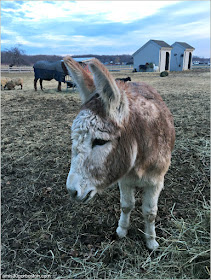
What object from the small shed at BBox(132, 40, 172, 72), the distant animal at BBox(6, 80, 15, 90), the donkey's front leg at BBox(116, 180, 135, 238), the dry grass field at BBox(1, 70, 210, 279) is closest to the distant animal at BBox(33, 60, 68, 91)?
the distant animal at BBox(6, 80, 15, 90)

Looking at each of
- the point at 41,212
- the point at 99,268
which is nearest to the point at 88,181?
the point at 99,268

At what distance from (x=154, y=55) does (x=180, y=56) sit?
5.99 metres

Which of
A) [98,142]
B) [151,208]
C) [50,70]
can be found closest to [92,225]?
[151,208]

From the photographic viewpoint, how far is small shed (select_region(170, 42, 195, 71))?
36250 millimetres

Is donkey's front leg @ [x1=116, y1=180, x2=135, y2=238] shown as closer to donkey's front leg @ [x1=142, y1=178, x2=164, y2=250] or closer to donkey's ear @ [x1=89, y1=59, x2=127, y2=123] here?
donkey's front leg @ [x1=142, y1=178, x2=164, y2=250]

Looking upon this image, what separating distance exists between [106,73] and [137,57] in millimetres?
39060

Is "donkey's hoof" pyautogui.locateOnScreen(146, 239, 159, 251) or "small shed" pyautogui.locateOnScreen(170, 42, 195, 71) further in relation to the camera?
"small shed" pyautogui.locateOnScreen(170, 42, 195, 71)

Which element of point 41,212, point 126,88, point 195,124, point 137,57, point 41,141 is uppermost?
point 137,57

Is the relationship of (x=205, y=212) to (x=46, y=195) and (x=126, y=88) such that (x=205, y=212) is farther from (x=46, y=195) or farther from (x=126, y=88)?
(x=46, y=195)

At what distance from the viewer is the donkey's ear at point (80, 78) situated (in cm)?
181

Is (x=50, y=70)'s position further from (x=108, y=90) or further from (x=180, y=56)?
(x=180, y=56)

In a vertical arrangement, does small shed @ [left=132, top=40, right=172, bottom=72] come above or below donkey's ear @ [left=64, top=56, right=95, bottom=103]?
above

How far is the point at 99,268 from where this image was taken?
2457mm

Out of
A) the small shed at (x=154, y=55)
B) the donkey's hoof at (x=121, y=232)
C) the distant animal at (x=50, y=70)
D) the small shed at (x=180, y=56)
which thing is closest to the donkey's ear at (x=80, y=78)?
the donkey's hoof at (x=121, y=232)
